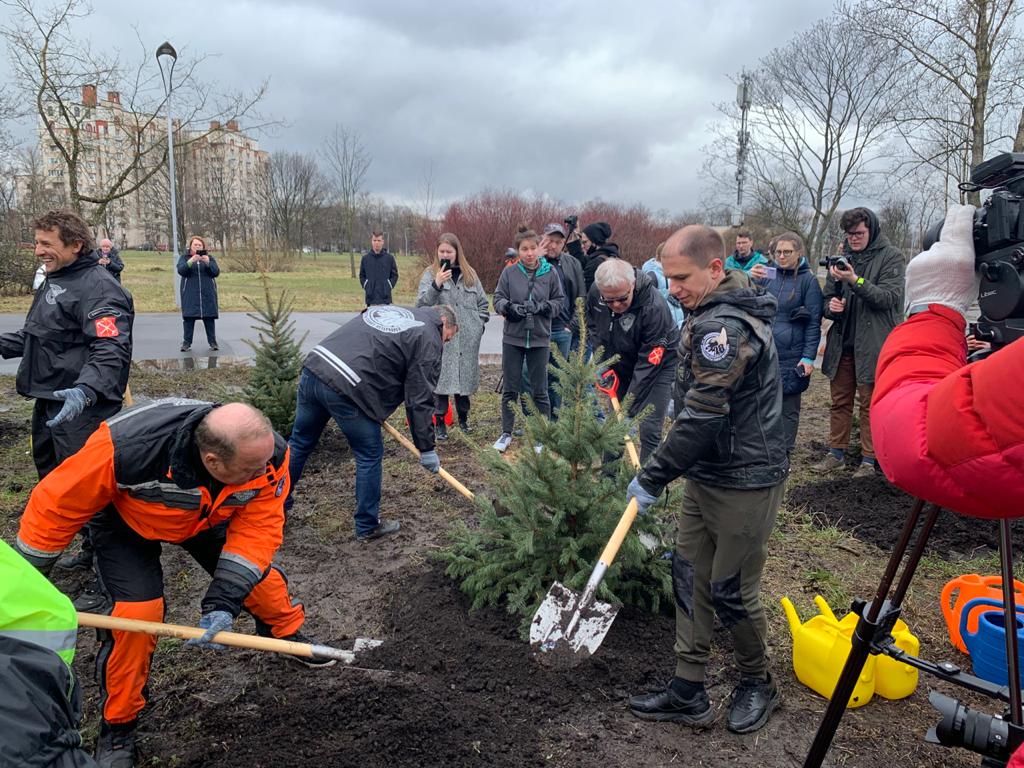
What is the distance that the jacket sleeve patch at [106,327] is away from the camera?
385 centimetres

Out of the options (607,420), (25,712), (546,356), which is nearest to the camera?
(25,712)

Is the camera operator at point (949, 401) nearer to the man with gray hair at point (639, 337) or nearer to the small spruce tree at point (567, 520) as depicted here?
the small spruce tree at point (567, 520)

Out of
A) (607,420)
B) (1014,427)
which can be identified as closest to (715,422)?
(607,420)

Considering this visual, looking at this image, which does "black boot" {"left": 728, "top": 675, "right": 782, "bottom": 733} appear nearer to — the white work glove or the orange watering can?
the orange watering can

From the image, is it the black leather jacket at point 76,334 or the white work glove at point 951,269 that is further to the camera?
the black leather jacket at point 76,334

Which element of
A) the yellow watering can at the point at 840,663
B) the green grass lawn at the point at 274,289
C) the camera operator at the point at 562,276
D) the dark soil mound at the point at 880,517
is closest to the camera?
the yellow watering can at the point at 840,663

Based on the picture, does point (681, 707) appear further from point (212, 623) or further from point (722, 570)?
point (212, 623)

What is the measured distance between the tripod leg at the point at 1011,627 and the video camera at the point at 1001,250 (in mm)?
599

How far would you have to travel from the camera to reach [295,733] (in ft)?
8.71

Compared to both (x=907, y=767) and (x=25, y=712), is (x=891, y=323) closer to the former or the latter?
(x=907, y=767)

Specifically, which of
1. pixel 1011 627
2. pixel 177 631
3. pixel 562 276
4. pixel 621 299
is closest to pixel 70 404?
pixel 177 631

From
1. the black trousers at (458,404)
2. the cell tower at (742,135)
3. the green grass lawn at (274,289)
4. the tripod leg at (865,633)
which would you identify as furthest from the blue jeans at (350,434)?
the cell tower at (742,135)

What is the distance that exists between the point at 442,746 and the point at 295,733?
0.59 m

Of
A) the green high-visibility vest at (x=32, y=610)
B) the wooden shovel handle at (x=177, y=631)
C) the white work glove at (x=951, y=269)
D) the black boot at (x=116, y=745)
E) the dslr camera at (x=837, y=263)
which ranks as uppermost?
the dslr camera at (x=837, y=263)
